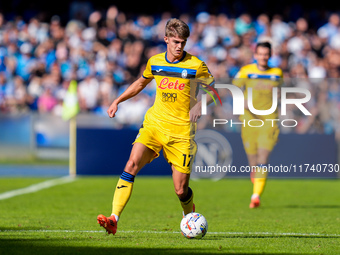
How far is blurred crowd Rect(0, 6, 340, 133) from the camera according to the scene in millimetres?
20688

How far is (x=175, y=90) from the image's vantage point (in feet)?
24.2

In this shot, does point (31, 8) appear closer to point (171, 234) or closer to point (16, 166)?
point (16, 166)

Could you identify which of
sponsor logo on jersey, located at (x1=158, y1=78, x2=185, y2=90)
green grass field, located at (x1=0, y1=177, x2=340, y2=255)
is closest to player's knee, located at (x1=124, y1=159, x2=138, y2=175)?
green grass field, located at (x1=0, y1=177, x2=340, y2=255)

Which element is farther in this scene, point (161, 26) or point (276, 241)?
point (161, 26)

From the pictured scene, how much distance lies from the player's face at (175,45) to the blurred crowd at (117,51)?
38.4 feet

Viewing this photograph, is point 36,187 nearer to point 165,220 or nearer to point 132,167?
point 165,220

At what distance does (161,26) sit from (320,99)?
6985 millimetres

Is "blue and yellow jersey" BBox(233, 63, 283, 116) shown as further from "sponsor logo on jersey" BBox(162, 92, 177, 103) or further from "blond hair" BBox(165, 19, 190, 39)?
"blond hair" BBox(165, 19, 190, 39)

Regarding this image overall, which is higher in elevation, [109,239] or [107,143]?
[109,239]

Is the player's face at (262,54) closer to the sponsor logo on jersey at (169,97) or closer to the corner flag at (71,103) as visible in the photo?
the sponsor logo on jersey at (169,97)

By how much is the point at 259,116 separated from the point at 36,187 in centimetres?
542

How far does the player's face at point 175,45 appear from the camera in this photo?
717cm

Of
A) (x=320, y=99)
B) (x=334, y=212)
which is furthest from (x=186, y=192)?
(x=320, y=99)

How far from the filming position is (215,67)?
2077 centimetres
